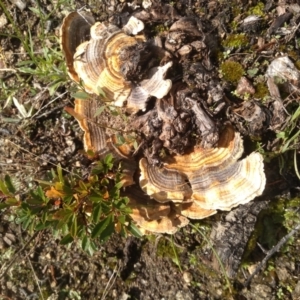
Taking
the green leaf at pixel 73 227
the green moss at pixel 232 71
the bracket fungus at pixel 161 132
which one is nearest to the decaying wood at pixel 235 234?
the bracket fungus at pixel 161 132

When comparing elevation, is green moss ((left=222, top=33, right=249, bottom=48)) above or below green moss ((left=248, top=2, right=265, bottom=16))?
below

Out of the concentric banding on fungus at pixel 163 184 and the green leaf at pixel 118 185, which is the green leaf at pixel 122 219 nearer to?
the green leaf at pixel 118 185

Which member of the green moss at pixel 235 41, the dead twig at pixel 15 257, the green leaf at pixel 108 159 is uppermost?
the green moss at pixel 235 41

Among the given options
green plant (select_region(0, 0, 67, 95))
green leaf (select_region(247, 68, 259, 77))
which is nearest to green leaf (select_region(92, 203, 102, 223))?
green plant (select_region(0, 0, 67, 95))

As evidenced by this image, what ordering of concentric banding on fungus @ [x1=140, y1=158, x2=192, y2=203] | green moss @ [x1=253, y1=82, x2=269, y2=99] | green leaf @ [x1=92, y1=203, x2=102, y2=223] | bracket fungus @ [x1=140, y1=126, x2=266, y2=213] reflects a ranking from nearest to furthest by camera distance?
green leaf @ [x1=92, y1=203, x2=102, y2=223]
bracket fungus @ [x1=140, y1=126, x2=266, y2=213]
concentric banding on fungus @ [x1=140, y1=158, x2=192, y2=203]
green moss @ [x1=253, y1=82, x2=269, y2=99]

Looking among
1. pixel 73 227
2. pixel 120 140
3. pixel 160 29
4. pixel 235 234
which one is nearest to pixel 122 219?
pixel 73 227

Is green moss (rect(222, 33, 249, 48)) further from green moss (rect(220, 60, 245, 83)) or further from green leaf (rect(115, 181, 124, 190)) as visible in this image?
green leaf (rect(115, 181, 124, 190))

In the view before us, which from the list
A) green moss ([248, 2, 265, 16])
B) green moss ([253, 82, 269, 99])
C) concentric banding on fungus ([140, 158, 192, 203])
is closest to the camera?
concentric banding on fungus ([140, 158, 192, 203])

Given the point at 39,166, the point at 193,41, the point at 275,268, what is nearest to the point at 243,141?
the point at 193,41
